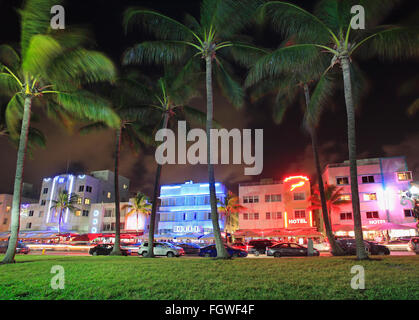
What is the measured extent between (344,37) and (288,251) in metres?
17.6

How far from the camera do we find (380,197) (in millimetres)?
44188

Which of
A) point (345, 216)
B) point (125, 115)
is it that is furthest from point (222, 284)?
point (345, 216)

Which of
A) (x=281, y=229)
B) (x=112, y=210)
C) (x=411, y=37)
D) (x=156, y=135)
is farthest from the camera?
(x=112, y=210)

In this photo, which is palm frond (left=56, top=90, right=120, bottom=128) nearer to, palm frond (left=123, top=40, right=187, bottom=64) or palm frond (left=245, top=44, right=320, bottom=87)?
palm frond (left=123, top=40, right=187, bottom=64)

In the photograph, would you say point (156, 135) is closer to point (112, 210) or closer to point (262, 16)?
point (262, 16)

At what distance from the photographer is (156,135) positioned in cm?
2575

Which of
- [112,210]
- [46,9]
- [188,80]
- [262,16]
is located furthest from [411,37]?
[112,210]

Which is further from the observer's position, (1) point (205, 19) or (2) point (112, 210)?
(2) point (112, 210)

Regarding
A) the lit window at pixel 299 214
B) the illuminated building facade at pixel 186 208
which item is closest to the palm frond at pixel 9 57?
the lit window at pixel 299 214

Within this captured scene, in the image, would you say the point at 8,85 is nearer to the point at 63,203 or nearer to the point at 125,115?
the point at 125,115

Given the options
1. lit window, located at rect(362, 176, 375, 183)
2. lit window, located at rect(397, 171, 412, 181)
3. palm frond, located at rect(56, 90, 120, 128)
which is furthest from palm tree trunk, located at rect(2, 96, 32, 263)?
lit window, located at rect(397, 171, 412, 181)

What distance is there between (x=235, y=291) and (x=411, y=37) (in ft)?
44.4

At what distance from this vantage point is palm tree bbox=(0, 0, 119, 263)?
12758 mm

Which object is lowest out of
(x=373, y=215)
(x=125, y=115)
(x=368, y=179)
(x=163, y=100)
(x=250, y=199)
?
(x=373, y=215)
